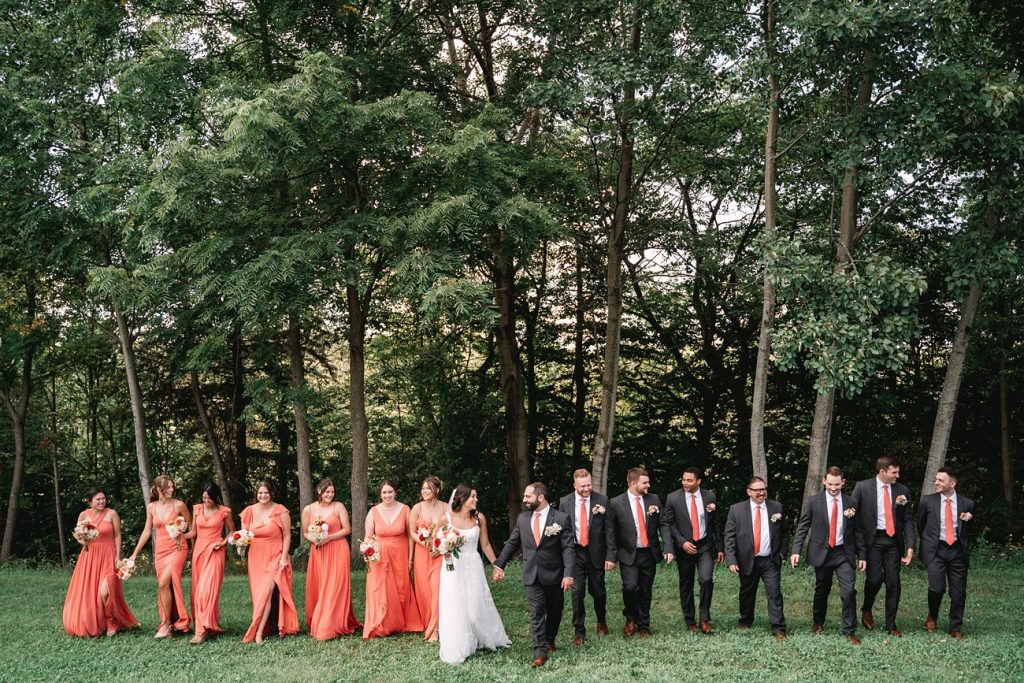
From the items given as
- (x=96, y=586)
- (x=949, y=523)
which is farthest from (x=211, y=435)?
(x=949, y=523)

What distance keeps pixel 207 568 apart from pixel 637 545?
15.4 feet

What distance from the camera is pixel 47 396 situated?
21.6m

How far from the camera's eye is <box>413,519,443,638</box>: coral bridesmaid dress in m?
9.17

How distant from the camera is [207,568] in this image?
9453 millimetres

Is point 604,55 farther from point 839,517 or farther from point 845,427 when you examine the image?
point 845,427

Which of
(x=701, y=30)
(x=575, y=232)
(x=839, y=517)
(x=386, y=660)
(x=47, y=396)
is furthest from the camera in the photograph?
(x=47, y=396)

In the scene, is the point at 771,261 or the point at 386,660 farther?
the point at 771,261

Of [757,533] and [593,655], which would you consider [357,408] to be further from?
[757,533]

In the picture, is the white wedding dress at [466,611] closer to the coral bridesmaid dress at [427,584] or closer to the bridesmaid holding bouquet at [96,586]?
the coral bridesmaid dress at [427,584]

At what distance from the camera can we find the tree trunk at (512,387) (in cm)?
1777

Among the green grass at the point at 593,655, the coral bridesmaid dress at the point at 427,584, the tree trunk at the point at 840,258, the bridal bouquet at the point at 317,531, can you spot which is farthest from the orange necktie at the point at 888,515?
the bridal bouquet at the point at 317,531

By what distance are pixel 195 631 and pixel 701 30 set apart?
1052 centimetres

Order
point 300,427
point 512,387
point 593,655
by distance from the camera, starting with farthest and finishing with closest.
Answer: point 512,387
point 300,427
point 593,655

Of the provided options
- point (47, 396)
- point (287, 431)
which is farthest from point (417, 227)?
point (47, 396)
